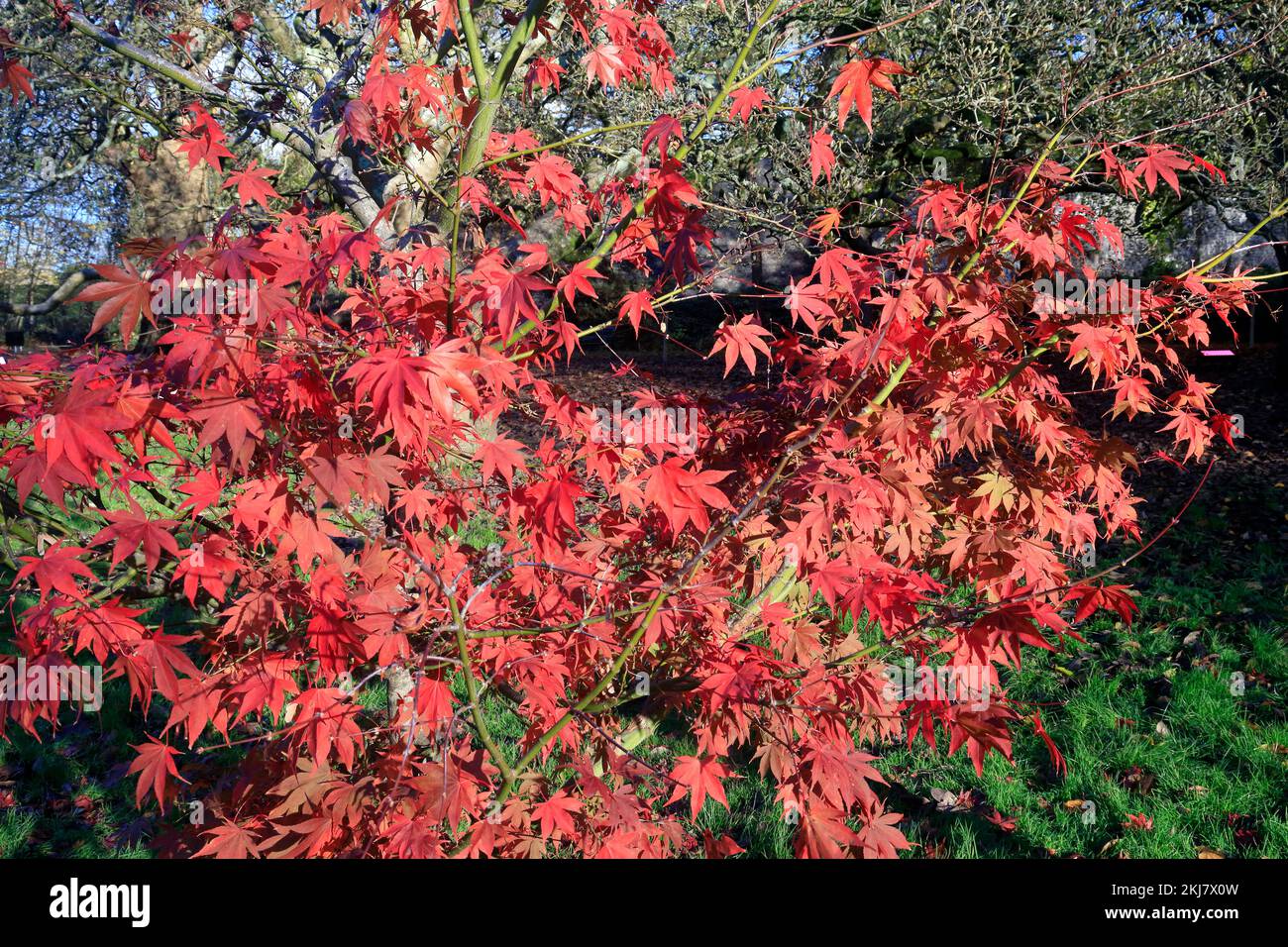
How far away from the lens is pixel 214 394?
5.74 feet

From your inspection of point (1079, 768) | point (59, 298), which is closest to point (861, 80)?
point (1079, 768)

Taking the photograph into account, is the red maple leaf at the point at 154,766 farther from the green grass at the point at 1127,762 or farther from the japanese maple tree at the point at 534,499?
the green grass at the point at 1127,762

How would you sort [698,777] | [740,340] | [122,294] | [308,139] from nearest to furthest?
[122,294] < [698,777] < [740,340] < [308,139]

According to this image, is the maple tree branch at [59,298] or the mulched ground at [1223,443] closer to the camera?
the maple tree branch at [59,298]

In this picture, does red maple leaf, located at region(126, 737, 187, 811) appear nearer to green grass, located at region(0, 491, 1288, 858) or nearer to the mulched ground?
green grass, located at region(0, 491, 1288, 858)

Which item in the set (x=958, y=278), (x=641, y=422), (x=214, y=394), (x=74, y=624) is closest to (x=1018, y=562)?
(x=958, y=278)

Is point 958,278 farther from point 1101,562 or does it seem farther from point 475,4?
point 1101,562

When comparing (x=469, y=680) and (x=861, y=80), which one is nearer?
(x=469, y=680)

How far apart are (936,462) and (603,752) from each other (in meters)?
1.41

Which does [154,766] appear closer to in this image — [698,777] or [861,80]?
[698,777]

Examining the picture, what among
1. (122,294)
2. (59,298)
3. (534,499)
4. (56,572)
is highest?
(59,298)

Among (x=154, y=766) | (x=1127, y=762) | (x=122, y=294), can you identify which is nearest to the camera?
(x=122, y=294)

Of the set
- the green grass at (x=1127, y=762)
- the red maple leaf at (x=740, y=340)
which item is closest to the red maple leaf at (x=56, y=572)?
the red maple leaf at (x=740, y=340)

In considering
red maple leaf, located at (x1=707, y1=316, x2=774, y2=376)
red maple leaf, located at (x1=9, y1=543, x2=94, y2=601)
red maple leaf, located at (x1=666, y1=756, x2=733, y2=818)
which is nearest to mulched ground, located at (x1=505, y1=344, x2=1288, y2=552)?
red maple leaf, located at (x1=707, y1=316, x2=774, y2=376)
